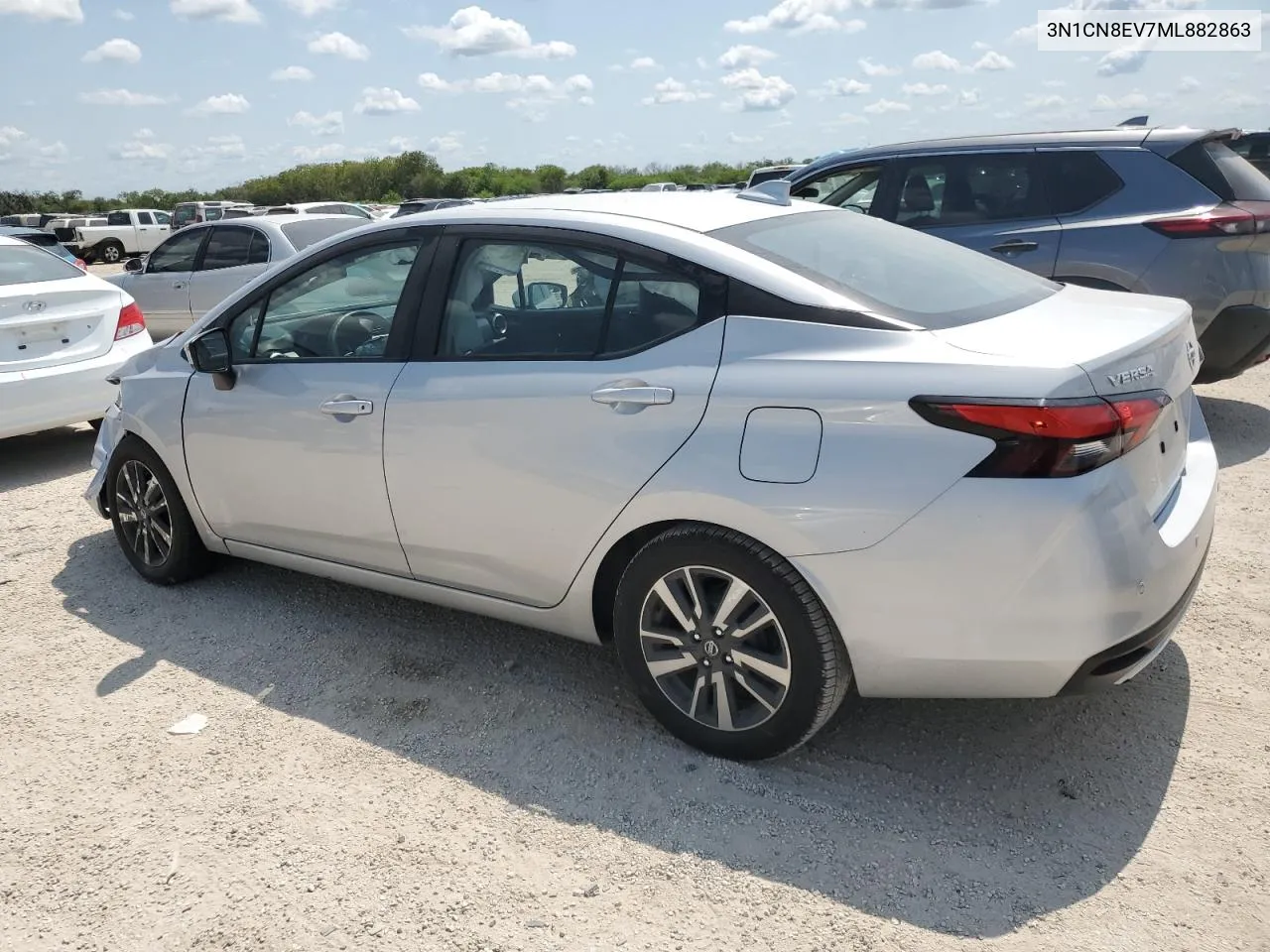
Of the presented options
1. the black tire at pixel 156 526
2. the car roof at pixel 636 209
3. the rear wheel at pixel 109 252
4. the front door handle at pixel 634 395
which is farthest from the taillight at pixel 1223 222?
the rear wheel at pixel 109 252

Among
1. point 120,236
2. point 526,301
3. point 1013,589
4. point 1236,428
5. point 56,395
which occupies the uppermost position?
Result: point 526,301

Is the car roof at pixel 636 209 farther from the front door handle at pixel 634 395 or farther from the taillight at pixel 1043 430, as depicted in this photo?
the taillight at pixel 1043 430

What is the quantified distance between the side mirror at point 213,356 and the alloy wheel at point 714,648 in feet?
6.66

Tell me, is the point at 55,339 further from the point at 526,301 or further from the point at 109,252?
the point at 109,252

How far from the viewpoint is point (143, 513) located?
4.60 m

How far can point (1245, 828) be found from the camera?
2662 mm

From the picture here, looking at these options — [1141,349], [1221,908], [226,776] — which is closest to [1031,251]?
[1141,349]

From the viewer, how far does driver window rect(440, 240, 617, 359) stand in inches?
126

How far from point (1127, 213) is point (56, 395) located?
6619 millimetres

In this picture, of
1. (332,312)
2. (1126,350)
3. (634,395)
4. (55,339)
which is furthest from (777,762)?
(55,339)

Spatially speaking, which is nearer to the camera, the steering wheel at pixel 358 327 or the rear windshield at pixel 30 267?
the steering wheel at pixel 358 327

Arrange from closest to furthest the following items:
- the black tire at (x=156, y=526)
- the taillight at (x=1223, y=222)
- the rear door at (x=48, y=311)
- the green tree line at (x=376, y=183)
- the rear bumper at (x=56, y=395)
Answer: the black tire at (x=156, y=526), the taillight at (x=1223, y=222), the rear bumper at (x=56, y=395), the rear door at (x=48, y=311), the green tree line at (x=376, y=183)

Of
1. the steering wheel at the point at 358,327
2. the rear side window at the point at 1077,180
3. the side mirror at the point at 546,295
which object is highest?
the rear side window at the point at 1077,180

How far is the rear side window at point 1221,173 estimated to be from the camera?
5.90 meters
